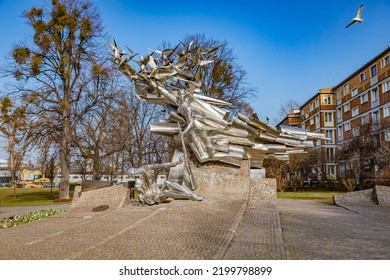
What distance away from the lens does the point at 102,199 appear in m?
14.8

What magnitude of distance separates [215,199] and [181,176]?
1955mm

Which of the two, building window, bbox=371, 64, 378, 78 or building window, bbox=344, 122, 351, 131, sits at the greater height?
building window, bbox=371, 64, 378, 78

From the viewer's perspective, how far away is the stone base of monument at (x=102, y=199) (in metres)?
14.1

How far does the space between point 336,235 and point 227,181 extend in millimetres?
6662

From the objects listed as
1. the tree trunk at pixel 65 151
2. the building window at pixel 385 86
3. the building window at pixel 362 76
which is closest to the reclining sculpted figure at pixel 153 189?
the tree trunk at pixel 65 151

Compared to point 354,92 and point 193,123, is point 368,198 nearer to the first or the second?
point 193,123

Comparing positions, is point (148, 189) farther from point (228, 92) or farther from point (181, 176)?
point (228, 92)

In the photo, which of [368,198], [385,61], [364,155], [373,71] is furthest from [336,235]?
[373,71]

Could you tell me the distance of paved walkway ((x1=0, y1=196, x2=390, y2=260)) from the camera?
270 inches

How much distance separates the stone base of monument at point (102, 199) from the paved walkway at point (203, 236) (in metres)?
1.37

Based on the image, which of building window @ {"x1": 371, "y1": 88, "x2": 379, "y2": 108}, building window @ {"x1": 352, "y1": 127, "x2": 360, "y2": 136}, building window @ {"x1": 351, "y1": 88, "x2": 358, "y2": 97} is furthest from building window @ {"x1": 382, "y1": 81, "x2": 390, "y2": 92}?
building window @ {"x1": 351, "y1": 88, "x2": 358, "y2": 97}

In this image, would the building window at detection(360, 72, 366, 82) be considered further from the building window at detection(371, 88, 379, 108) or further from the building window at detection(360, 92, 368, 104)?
the building window at detection(371, 88, 379, 108)

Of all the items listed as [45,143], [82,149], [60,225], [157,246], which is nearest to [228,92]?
[82,149]

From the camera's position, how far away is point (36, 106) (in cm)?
2475
